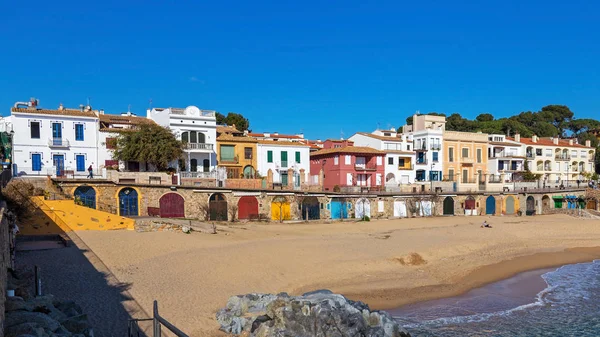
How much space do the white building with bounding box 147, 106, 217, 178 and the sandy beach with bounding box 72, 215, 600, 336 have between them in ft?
31.6

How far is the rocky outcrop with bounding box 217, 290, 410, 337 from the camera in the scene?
1375 centimetres

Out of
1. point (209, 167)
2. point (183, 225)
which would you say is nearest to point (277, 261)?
point (183, 225)

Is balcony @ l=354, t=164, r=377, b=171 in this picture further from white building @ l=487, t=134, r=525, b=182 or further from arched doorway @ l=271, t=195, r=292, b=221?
white building @ l=487, t=134, r=525, b=182

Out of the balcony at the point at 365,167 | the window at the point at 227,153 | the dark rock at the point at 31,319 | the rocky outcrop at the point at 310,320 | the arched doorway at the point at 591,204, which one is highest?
the window at the point at 227,153

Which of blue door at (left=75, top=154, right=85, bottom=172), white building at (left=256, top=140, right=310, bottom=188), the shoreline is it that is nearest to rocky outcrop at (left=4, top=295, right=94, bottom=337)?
the shoreline

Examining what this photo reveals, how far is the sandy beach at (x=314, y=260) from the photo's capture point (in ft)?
60.4

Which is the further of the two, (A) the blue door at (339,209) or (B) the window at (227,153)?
(B) the window at (227,153)

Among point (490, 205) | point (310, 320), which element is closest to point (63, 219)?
point (310, 320)

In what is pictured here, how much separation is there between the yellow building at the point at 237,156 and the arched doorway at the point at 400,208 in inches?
623

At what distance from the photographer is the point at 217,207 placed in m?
37.2

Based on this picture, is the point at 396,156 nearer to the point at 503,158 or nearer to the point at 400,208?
the point at 400,208

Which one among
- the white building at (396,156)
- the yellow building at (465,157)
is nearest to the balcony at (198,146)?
the white building at (396,156)

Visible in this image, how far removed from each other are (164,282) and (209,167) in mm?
24334

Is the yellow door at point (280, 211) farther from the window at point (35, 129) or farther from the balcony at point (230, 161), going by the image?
the window at point (35, 129)
